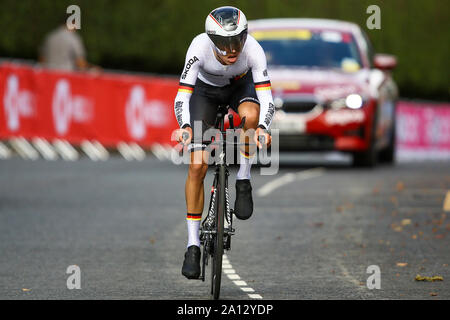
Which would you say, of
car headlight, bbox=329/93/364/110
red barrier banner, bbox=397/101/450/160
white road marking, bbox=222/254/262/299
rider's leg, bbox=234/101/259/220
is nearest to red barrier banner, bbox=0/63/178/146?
car headlight, bbox=329/93/364/110

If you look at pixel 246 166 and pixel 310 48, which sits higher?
pixel 310 48

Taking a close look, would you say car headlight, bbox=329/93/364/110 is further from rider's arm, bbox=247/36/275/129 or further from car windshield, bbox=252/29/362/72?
rider's arm, bbox=247/36/275/129

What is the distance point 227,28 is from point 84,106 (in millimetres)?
14645

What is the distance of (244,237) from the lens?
37.6ft

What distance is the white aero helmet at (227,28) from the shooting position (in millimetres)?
7953

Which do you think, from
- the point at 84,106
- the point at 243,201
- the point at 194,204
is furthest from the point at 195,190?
the point at 84,106

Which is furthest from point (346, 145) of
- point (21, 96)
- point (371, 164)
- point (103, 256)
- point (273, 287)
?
point (273, 287)

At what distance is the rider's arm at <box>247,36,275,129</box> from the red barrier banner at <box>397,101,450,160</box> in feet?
70.5

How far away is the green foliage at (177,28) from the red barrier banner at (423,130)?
11.5 ft

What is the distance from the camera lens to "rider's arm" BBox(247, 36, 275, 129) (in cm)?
832

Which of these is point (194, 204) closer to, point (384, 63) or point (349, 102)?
point (349, 102)

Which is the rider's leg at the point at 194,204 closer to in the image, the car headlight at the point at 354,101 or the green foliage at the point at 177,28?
the car headlight at the point at 354,101

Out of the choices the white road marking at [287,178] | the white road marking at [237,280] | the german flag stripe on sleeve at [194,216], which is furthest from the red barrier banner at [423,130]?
the german flag stripe on sleeve at [194,216]
